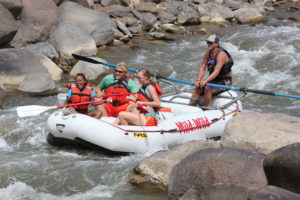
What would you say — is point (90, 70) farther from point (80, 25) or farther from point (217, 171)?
point (217, 171)

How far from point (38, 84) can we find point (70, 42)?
8.04 feet

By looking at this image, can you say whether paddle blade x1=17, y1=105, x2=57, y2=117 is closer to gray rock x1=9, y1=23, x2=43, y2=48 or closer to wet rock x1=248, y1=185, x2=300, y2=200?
wet rock x1=248, y1=185, x2=300, y2=200

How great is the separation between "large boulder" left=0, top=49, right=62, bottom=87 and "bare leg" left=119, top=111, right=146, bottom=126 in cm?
325

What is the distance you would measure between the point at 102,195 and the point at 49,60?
5366 millimetres

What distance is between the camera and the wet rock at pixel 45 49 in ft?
33.8

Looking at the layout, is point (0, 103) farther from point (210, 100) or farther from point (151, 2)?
point (151, 2)

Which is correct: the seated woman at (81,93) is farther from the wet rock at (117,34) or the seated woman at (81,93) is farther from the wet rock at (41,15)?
the wet rock at (117,34)

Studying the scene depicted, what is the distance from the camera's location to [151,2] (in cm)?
1688

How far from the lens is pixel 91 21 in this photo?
12164 millimetres

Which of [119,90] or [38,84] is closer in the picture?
[119,90]

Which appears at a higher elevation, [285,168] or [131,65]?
[285,168]

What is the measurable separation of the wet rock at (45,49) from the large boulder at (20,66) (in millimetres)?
570

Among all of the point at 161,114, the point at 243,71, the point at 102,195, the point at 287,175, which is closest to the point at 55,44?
the point at 243,71

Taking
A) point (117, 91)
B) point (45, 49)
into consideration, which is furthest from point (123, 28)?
point (117, 91)
